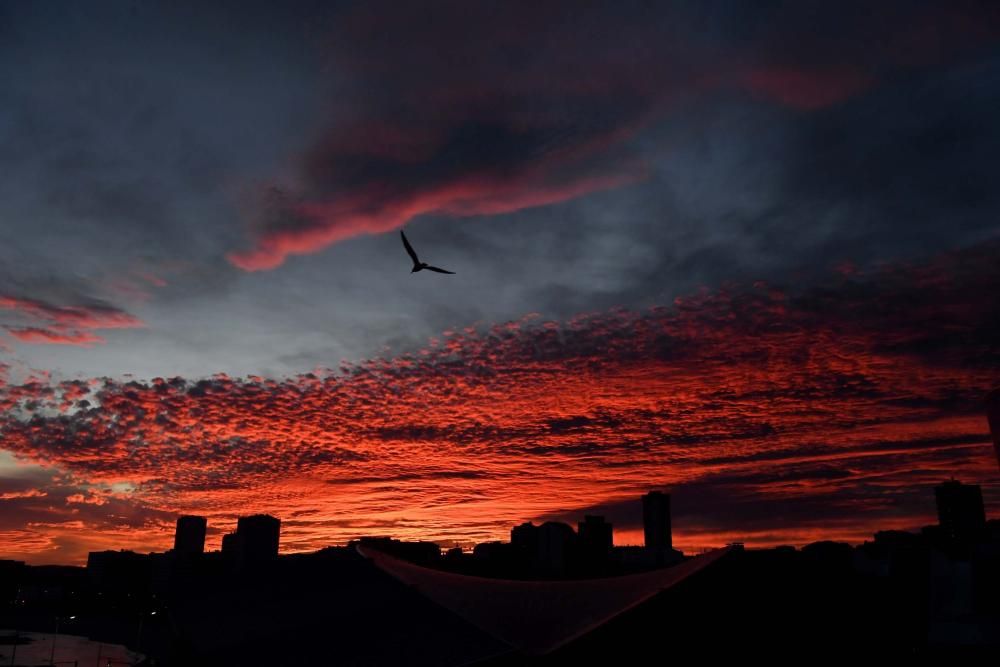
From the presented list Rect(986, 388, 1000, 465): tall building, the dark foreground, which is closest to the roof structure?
the dark foreground

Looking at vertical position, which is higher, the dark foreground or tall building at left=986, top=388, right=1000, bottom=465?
tall building at left=986, top=388, right=1000, bottom=465

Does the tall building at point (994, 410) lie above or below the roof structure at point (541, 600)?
above

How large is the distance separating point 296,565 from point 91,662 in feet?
387

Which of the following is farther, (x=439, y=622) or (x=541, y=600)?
(x=541, y=600)

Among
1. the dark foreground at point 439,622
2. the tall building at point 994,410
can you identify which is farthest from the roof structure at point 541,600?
the tall building at point 994,410

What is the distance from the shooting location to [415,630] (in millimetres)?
31016

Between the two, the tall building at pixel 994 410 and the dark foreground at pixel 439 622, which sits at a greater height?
the tall building at pixel 994 410

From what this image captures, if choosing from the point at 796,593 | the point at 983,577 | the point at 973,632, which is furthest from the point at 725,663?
the point at 983,577

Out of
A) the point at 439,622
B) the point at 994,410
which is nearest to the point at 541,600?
the point at 439,622

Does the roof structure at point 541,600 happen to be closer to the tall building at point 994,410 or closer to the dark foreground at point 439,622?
the dark foreground at point 439,622

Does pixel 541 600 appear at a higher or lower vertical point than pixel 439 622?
higher

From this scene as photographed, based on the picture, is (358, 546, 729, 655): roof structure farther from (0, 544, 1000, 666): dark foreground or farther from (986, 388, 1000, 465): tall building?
(986, 388, 1000, 465): tall building

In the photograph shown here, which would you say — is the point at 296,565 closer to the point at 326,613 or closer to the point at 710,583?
the point at 326,613

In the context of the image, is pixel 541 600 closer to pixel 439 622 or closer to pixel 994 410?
pixel 439 622
